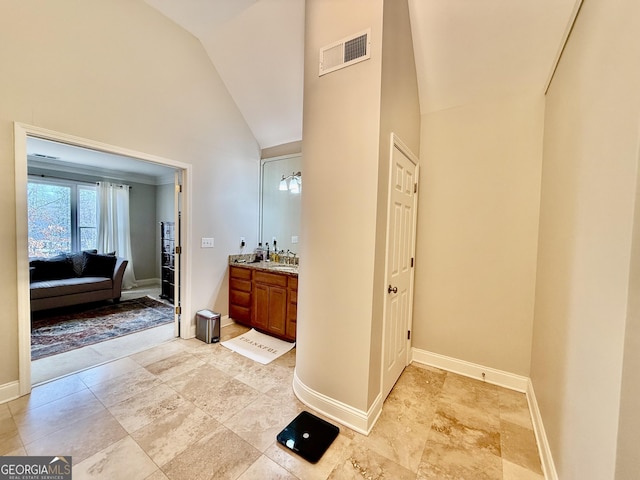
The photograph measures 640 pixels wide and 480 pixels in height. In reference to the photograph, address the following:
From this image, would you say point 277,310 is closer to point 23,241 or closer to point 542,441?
point 23,241

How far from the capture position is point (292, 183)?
3.80 m

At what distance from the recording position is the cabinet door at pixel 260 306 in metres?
3.28

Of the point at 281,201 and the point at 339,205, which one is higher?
the point at 281,201

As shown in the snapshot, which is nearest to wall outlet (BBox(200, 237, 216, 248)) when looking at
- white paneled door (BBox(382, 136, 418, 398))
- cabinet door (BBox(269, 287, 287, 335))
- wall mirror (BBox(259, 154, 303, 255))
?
wall mirror (BBox(259, 154, 303, 255))

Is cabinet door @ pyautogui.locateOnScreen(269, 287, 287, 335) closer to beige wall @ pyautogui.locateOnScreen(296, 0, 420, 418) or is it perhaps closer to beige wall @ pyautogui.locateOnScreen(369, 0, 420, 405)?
beige wall @ pyautogui.locateOnScreen(296, 0, 420, 418)

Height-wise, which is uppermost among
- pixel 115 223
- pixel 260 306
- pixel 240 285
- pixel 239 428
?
pixel 115 223

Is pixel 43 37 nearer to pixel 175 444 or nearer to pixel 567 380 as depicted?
pixel 175 444

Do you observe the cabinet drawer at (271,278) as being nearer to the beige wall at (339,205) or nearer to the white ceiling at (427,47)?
the beige wall at (339,205)

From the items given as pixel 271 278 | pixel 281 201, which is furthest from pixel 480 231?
pixel 281 201

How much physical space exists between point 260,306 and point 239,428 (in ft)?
5.44

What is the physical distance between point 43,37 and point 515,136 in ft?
13.4

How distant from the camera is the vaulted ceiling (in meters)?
1.86

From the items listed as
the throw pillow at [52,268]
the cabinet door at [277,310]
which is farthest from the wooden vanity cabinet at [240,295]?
the throw pillow at [52,268]

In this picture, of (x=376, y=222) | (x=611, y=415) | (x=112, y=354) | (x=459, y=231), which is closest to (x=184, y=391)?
(x=112, y=354)
